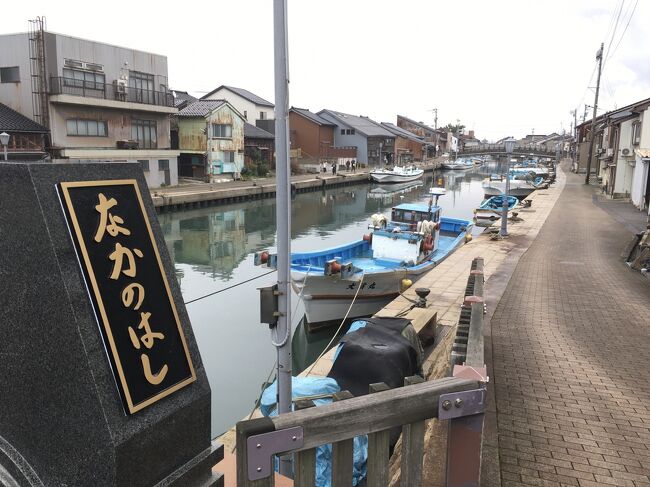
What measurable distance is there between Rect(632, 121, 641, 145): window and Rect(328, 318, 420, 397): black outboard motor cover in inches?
1081

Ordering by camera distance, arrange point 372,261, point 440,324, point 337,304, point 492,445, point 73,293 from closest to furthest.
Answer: point 73,293 → point 492,445 → point 440,324 → point 337,304 → point 372,261

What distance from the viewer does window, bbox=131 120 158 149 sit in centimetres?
3253

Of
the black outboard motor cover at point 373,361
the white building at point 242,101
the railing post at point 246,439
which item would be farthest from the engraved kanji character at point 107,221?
the white building at point 242,101

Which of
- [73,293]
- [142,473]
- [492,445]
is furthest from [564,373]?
[73,293]

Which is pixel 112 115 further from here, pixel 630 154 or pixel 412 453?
pixel 412 453

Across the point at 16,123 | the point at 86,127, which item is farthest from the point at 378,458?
the point at 86,127

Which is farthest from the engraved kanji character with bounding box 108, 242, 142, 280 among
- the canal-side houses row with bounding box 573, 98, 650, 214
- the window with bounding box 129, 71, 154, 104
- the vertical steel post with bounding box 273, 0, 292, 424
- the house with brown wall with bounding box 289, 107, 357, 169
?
the house with brown wall with bounding box 289, 107, 357, 169

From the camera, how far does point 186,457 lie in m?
2.87

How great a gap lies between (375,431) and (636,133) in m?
32.8

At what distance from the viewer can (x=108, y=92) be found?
3030 cm

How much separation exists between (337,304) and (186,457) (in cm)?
984

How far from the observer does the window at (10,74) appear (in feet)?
92.4

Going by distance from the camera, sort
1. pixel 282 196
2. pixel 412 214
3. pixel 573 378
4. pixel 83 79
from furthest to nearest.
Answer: pixel 83 79
pixel 412 214
pixel 573 378
pixel 282 196

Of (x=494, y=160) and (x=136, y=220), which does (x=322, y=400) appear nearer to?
(x=136, y=220)
